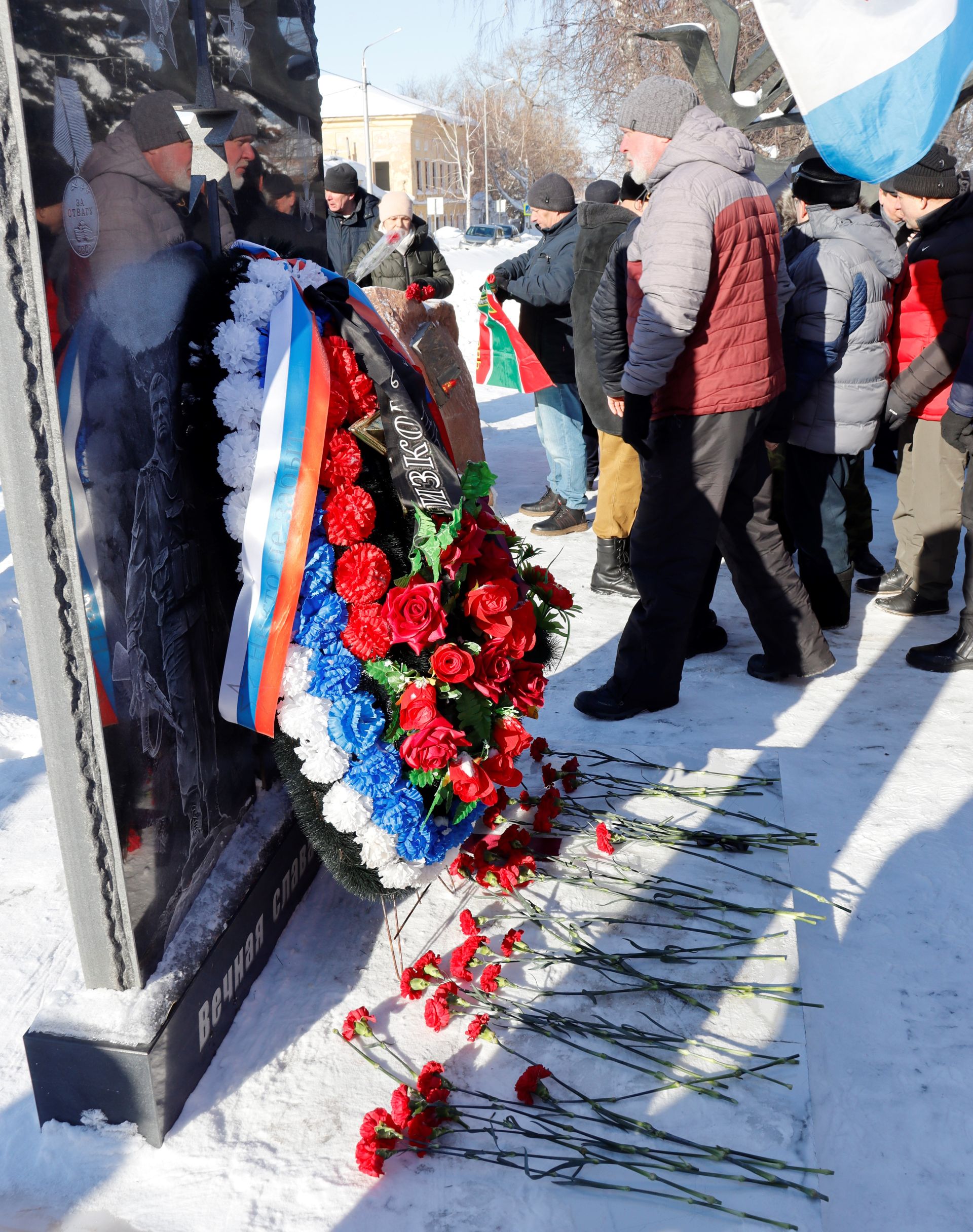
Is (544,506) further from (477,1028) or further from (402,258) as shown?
(477,1028)

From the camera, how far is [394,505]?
2227mm

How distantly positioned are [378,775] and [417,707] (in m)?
0.17

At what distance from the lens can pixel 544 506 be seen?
6.62 m

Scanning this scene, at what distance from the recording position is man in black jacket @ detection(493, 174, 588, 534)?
19.1 feet

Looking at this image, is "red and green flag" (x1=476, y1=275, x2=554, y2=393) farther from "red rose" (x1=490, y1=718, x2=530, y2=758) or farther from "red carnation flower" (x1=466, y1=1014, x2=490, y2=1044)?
"red carnation flower" (x1=466, y1=1014, x2=490, y2=1044)

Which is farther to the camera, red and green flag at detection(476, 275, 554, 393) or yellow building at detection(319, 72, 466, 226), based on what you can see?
yellow building at detection(319, 72, 466, 226)

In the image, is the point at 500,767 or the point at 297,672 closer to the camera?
the point at 297,672

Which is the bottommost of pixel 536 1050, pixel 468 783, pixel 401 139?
pixel 536 1050

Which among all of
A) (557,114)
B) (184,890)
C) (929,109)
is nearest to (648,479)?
(929,109)

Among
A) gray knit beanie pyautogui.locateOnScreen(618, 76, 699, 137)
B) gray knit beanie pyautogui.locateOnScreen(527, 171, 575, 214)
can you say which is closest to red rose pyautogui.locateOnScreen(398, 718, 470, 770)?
gray knit beanie pyautogui.locateOnScreen(618, 76, 699, 137)

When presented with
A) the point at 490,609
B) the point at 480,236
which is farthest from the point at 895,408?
the point at 480,236

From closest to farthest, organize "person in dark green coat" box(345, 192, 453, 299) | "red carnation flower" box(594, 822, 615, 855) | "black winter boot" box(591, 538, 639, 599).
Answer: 1. "red carnation flower" box(594, 822, 615, 855)
2. "black winter boot" box(591, 538, 639, 599)
3. "person in dark green coat" box(345, 192, 453, 299)

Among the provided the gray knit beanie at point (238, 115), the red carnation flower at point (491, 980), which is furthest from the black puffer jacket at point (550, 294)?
Result: the red carnation flower at point (491, 980)

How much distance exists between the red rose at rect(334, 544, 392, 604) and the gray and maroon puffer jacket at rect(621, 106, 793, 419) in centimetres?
163
